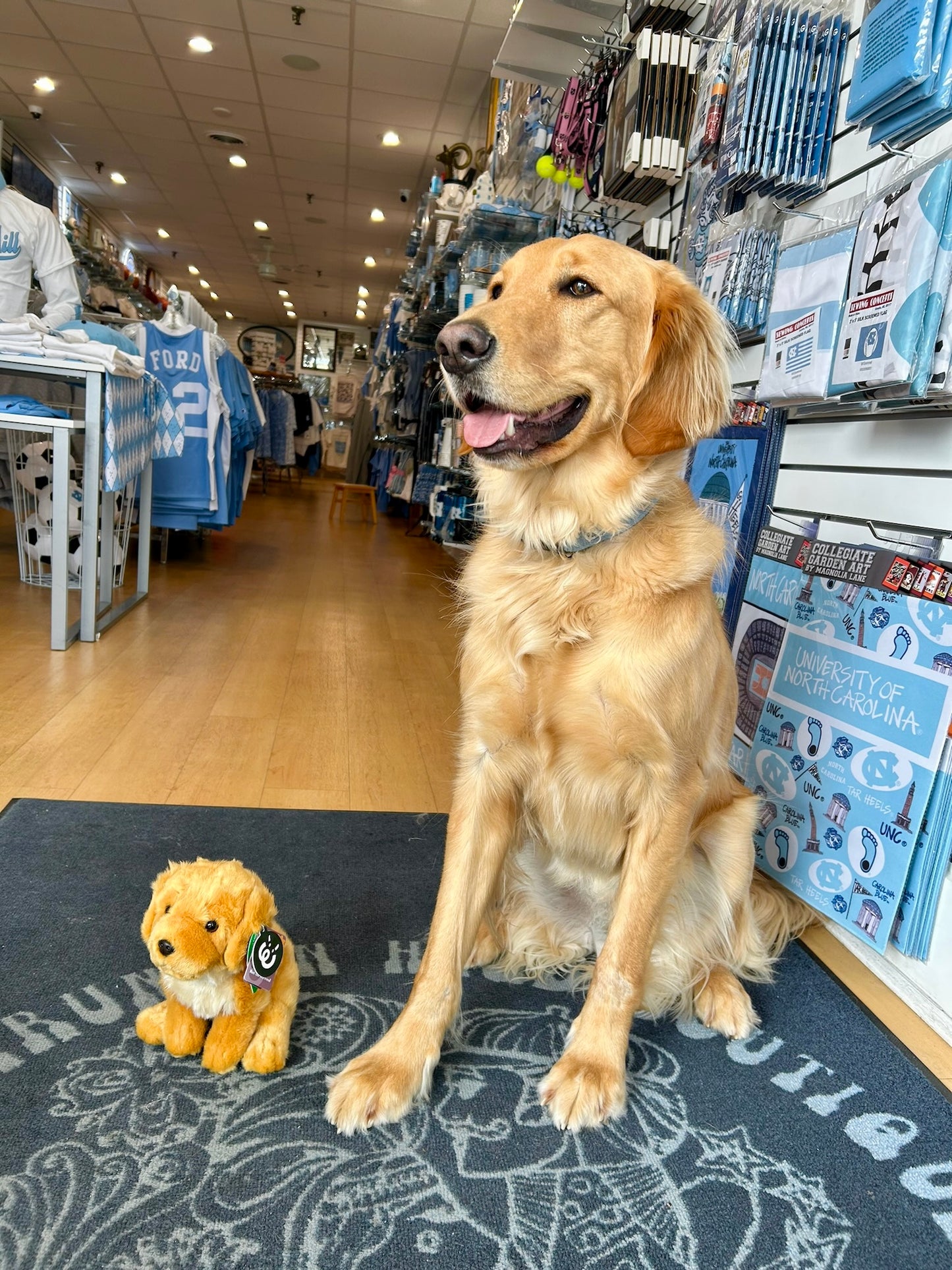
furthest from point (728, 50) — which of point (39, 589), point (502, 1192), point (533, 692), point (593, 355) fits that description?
point (39, 589)

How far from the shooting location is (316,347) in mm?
24062

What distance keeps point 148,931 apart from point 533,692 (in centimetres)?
67

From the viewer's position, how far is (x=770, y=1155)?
1254 millimetres

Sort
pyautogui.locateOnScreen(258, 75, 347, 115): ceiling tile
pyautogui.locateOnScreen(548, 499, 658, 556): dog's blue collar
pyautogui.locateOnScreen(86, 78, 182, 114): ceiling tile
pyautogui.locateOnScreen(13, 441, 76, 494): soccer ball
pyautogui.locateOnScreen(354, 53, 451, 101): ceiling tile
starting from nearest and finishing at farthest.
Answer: pyautogui.locateOnScreen(548, 499, 658, 556): dog's blue collar
pyautogui.locateOnScreen(13, 441, 76, 494): soccer ball
pyautogui.locateOnScreen(354, 53, 451, 101): ceiling tile
pyautogui.locateOnScreen(258, 75, 347, 115): ceiling tile
pyautogui.locateOnScreen(86, 78, 182, 114): ceiling tile

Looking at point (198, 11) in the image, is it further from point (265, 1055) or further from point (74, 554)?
point (265, 1055)

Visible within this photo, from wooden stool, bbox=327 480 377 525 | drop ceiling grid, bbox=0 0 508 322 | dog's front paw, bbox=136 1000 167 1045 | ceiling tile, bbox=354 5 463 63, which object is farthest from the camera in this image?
wooden stool, bbox=327 480 377 525

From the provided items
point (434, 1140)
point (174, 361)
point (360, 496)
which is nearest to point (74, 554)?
point (174, 361)

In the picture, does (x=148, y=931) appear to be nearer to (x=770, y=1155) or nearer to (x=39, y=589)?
(x=770, y=1155)

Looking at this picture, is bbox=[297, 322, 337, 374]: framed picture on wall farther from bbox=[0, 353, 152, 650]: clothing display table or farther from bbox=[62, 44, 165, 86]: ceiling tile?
bbox=[0, 353, 152, 650]: clothing display table

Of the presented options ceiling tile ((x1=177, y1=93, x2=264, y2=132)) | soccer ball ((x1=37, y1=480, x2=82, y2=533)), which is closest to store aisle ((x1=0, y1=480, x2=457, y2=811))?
soccer ball ((x1=37, y1=480, x2=82, y2=533))

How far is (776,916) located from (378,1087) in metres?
0.97

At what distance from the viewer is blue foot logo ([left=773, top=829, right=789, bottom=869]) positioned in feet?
6.56

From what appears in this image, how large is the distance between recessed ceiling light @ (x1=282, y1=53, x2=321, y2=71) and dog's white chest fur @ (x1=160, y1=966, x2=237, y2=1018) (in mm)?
8021

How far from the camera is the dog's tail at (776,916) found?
71.7 inches
